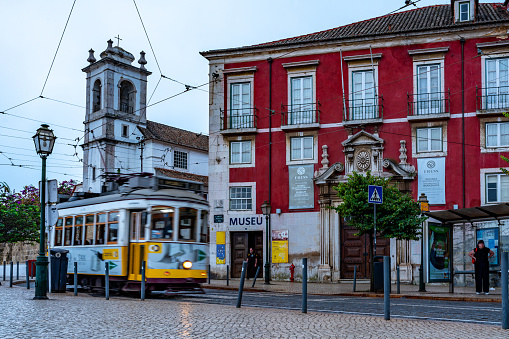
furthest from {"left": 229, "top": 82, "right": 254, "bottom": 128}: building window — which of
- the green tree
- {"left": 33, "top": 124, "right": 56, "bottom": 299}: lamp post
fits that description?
{"left": 33, "top": 124, "right": 56, "bottom": 299}: lamp post

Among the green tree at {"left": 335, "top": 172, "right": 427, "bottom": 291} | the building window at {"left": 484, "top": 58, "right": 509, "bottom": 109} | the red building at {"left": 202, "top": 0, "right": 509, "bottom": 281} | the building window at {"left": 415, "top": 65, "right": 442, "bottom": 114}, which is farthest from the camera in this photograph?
the building window at {"left": 415, "top": 65, "right": 442, "bottom": 114}

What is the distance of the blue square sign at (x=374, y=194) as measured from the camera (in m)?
19.7

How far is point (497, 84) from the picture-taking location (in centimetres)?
2809

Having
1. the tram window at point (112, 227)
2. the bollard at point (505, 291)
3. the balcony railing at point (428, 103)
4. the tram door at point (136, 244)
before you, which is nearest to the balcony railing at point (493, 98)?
the balcony railing at point (428, 103)

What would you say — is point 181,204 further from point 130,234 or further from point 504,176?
point 504,176

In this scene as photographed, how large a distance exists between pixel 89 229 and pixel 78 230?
3.14ft

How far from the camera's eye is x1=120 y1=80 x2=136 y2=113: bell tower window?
2459 inches

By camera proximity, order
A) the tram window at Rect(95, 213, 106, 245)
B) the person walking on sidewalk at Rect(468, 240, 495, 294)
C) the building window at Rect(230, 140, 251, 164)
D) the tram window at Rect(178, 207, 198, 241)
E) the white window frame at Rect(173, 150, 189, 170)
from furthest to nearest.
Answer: the white window frame at Rect(173, 150, 189, 170)
the building window at Rect(230, 140, 251, 164)
the tram window at Rect(95, 213, 106, 245)
the person walking on sidewalk at Rect(468, 240, 495, 294)
the tram window at Rect(178, 207, 198, 241)

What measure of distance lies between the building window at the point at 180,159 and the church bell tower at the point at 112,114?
10.8 feet

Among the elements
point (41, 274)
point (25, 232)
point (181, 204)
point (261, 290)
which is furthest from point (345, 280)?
point (25, 232)

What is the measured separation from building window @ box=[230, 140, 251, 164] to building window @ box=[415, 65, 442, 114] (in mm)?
8055

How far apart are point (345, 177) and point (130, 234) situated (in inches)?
526

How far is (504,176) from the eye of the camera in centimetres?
2772

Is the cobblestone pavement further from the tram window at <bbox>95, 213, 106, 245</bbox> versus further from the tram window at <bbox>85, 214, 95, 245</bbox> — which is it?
the tram window at <bbox>85, 214, 95, 245</bbox>
